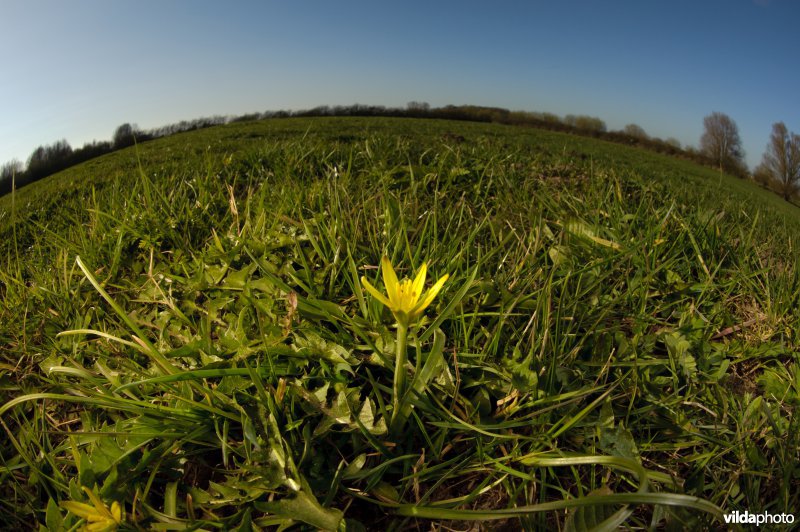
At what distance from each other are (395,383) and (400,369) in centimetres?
6

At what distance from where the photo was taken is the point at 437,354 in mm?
1250

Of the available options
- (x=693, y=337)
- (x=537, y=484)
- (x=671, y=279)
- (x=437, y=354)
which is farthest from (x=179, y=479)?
(x=671, y=279)

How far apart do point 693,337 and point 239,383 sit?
1.88 m

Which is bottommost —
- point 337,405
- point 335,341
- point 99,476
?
point 99,476

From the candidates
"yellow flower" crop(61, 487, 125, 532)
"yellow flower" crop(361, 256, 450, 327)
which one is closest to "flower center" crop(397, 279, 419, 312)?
"yellow flower" crop(361, 256, 450, 327)

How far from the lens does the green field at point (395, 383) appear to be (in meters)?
1.30

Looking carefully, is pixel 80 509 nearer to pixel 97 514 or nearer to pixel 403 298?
pixel 97 514

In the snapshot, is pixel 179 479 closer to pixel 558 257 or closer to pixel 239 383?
pixel 239 383

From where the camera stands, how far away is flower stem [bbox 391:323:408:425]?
43.3 inches

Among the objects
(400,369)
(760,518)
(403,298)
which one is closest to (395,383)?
(400,369)

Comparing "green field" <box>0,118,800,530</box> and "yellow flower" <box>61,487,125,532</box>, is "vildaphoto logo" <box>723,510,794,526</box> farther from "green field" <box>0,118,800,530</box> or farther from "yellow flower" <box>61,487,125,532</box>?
"yellow flower" <box>61,487,125,532</box>

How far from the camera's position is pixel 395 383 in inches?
49.8

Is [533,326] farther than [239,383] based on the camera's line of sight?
Yes

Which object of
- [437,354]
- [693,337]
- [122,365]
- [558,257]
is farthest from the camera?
[558,257]
